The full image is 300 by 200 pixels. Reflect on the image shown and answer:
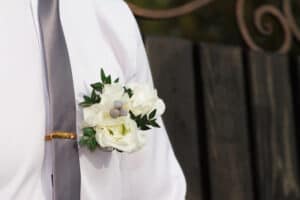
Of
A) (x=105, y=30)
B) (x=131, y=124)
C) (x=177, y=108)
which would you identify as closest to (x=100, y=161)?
(x=131, y=124)

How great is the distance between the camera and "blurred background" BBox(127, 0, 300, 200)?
174 centimetres

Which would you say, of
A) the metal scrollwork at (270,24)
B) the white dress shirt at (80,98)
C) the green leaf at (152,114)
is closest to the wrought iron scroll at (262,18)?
the metal scrollwork at (270,24)

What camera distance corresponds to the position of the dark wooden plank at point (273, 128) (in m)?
1.87

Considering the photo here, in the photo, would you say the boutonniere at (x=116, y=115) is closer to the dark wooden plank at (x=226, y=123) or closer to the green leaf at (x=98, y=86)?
the green leaf at (x=98, y=86)

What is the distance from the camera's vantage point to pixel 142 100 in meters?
1.13

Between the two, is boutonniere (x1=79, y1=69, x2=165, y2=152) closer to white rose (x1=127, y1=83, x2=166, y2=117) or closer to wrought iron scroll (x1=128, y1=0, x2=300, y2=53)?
white rose (x1=127, y1=83, x2=166, y2=117)

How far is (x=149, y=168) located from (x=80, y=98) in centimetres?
17

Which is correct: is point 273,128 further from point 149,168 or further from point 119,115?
point 119,115

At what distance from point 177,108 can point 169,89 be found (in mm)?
44

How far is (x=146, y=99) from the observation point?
3.71ft

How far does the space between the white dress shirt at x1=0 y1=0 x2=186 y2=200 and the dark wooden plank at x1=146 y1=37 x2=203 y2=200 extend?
0.47m

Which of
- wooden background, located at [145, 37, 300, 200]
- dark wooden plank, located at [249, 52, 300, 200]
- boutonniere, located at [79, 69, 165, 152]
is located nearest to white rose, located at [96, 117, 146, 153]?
boutonniere, located at [79, 69, 165, 152]

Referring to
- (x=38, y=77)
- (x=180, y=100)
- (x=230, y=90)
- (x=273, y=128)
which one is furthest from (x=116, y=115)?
(x=273, y=128)

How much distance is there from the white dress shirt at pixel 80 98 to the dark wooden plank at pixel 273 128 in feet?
2.17
